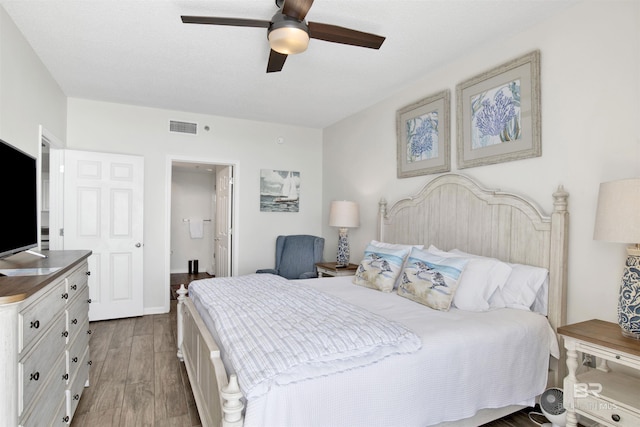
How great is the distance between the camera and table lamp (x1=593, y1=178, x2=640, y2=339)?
1.64m

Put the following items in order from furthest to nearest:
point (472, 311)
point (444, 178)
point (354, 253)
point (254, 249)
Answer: point (254, 249) < point (354, 253) < point (444, 178) < point (472, 311)

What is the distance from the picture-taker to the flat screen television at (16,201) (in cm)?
167

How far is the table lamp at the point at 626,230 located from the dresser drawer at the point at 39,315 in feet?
8.49

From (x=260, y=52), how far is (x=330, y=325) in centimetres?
230

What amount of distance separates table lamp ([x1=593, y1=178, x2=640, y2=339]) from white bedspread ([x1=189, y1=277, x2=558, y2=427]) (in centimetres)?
50

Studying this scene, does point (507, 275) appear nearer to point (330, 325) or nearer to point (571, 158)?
point (571, 158)

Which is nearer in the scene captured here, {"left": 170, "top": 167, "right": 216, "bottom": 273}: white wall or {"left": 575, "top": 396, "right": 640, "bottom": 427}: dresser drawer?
{"left": 575, "top": 396, "right": 640, "bottom": 427}: dresser drawer

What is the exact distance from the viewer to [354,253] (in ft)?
15.1

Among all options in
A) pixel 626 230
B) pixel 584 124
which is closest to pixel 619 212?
pixel 626 230

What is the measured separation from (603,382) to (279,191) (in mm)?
4180

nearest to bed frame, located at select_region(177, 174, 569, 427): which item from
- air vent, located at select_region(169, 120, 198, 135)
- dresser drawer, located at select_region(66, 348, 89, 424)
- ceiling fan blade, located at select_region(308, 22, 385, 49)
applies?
dresser drawer, located at select_region(66, 348, 89, 424)

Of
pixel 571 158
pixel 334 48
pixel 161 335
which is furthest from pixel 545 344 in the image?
pixel 161 335

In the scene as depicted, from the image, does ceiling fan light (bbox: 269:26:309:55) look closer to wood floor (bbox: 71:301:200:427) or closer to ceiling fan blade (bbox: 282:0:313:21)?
ceiling fan blade (bbox: 282:0:313:21)

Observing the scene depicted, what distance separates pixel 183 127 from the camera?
182 inches
